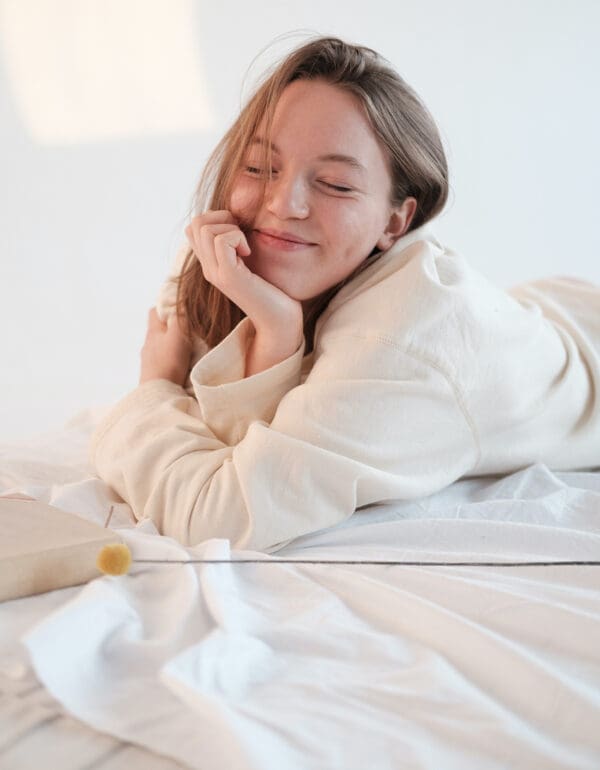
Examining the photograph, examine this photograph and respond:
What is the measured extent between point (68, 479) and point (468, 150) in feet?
7.37

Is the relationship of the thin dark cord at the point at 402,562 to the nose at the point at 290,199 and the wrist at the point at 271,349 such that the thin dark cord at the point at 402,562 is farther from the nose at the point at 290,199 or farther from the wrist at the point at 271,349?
the nose at the point at 290,199

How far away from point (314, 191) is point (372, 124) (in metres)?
0.12

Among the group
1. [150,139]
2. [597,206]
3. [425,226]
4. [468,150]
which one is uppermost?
[425,226]

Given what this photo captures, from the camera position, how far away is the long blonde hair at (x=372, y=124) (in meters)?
1.48

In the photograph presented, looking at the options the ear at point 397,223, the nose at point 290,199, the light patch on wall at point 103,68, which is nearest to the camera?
the nose at point 290,199

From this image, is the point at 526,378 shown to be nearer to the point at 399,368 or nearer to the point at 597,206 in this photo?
the point at 399,368

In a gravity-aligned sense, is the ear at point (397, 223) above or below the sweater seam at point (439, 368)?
above

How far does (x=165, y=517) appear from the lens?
1335 millimetres

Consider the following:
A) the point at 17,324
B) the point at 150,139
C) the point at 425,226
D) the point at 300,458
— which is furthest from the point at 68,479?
the point at 150,139

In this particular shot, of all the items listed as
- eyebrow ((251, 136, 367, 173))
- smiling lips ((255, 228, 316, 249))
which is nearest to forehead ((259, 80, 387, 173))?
eyebrow ((251, 136, 367, 173))

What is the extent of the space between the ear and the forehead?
3.9 inches

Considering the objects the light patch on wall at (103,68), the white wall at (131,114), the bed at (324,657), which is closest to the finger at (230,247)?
the bed at (324,657)

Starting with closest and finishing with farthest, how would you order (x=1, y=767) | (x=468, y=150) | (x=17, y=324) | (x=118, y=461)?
(x=1, y=767)
(x=118, y=461)
(x=17, y=324)
(x=468, y=150)

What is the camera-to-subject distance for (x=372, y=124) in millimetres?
1459
